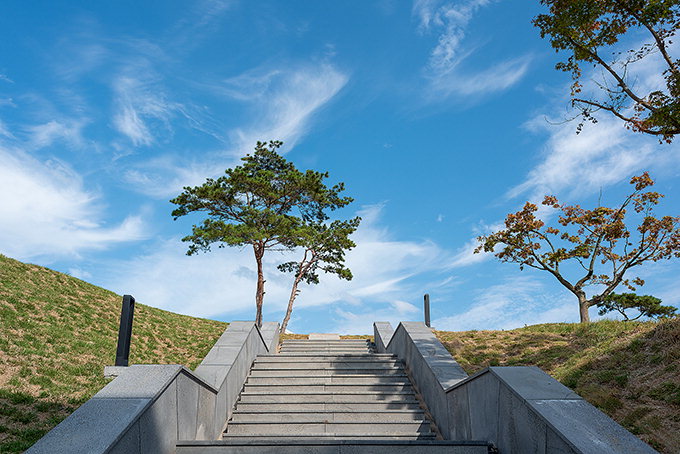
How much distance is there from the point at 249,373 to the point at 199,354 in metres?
7.74

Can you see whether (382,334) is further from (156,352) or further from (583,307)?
(583,307)

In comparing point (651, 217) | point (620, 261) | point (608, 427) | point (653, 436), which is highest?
point (651, 217)

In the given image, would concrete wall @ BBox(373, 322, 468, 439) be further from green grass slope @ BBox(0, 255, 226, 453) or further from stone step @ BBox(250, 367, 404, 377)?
green grass slope @ BBox(0, 255, 226, 453)

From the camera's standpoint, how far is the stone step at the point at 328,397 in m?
8.12

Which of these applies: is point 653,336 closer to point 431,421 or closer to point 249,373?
point 431,421

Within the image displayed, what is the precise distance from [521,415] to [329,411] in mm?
3803

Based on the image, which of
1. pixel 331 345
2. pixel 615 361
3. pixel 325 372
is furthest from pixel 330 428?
pixel 331 345

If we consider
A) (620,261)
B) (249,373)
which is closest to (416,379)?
(249,373)

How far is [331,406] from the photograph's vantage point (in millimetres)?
7855

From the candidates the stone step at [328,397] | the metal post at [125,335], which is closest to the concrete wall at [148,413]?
the stone step at [328,397]

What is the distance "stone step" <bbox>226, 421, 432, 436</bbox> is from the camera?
23.4 feet

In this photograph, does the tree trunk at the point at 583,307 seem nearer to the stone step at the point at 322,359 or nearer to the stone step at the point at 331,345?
the stone step at the point at 331,345

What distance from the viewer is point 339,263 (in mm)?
28359

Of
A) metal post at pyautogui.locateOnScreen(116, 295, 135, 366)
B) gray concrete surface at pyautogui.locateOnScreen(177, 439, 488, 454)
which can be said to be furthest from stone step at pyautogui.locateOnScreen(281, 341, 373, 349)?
gray concrete surface at pyautogui.locateOnScreen(177, 439, 488, 454)
